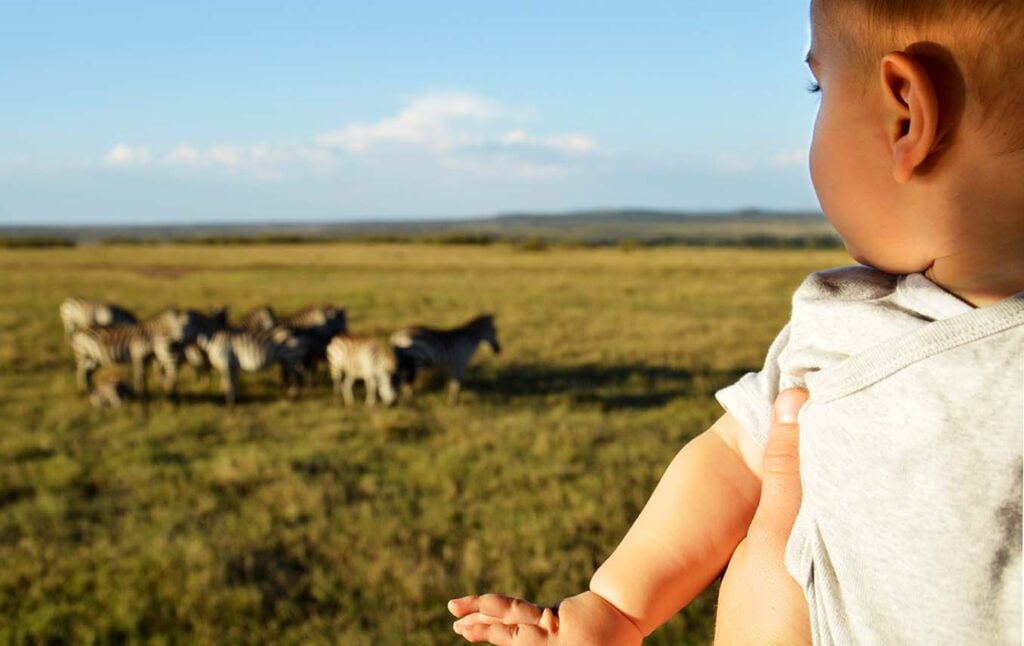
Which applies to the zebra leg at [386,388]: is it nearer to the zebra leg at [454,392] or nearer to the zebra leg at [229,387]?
the zebra leg at [454,392]

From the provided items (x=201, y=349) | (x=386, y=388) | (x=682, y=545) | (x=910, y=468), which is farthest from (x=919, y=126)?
(x=201, y=349)

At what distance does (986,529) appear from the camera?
1045 mm

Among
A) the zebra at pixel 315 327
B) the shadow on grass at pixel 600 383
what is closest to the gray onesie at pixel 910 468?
the shadow on grass at pixel 600 383

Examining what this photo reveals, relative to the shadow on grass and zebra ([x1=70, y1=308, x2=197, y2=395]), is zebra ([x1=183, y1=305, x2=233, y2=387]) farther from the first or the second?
the shadow on grass

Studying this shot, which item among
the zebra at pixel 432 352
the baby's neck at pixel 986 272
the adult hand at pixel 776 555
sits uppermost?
the baby's neck at pixel 986 272

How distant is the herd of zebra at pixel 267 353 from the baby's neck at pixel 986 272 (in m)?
11.8

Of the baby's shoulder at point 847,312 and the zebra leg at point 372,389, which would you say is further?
the zebra leg at point 372,389

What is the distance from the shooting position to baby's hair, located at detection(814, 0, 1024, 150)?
107 centimetres

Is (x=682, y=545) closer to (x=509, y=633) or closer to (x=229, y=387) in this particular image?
(x=509, y=633)

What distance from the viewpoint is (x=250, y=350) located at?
13.5 meters

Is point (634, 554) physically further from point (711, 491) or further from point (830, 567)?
point (830, 567)

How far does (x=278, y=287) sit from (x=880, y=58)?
3309 cm

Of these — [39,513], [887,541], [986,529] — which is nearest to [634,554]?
[887,541]

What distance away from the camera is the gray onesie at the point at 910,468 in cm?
104
